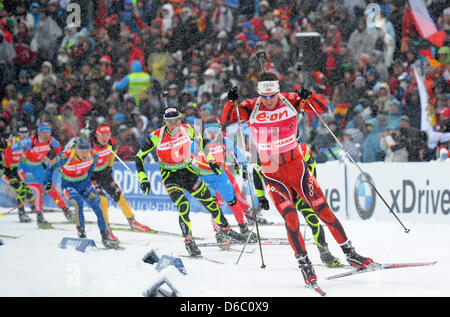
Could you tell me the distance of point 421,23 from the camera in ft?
48.2

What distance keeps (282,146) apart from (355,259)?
151cm

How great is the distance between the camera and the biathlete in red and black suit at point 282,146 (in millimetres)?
7703

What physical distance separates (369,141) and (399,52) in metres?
2.37

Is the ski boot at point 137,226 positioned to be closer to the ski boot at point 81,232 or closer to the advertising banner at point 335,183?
the ski boot at point 81,232

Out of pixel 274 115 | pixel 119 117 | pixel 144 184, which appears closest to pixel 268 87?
pixel 274 115

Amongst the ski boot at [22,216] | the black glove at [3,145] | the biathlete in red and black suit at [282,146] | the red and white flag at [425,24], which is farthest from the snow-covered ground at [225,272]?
the red and white flag at [425,24]

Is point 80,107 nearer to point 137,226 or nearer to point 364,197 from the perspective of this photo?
point 137,226

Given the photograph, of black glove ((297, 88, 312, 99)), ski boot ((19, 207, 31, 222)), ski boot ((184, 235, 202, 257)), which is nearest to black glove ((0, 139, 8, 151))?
ski boot ((19, 207, 31, 222))

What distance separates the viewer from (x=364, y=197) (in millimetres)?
13594

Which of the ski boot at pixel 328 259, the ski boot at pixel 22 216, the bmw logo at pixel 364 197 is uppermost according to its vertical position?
the ski boot at pixel 328 259

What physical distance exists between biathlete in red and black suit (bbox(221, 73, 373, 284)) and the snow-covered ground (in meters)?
0.76

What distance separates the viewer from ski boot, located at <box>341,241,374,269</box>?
757cm

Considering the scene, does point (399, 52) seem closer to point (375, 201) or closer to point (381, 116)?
point (381, 116)

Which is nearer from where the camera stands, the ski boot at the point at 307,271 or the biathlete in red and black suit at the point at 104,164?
the ski boot at the point at 307,271
